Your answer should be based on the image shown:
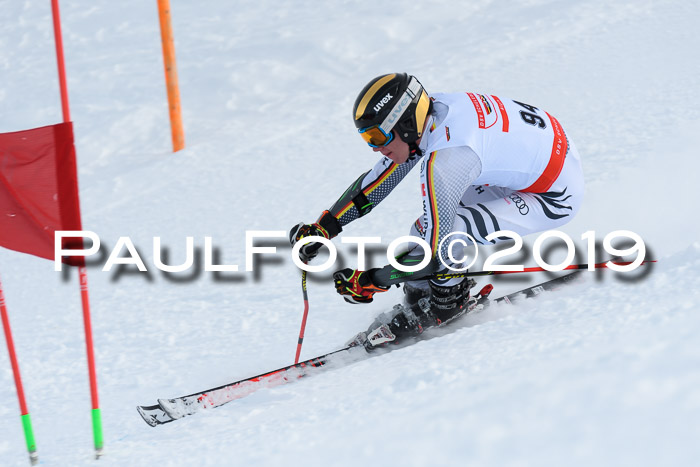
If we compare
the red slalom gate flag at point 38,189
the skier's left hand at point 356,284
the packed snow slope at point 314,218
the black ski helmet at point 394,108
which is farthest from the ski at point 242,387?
the black ski helmet at point 394,108

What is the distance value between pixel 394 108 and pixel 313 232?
985 mm

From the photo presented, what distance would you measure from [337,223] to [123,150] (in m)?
4.92

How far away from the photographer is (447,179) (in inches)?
130

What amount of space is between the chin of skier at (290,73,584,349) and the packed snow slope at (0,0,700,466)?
1.10 ft

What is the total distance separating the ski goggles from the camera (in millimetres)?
3426

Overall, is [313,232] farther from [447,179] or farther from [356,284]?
[447,179]

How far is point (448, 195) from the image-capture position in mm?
3326

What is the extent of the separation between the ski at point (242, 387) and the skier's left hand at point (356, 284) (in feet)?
1.39

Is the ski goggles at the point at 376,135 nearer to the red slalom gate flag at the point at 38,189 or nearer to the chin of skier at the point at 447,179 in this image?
the chin of skier at the point at 447,179

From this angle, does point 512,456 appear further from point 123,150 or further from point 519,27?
point 519,27

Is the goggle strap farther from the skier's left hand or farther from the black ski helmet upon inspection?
the skier's left hand

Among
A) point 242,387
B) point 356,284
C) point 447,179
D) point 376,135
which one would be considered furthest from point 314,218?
point 447,179

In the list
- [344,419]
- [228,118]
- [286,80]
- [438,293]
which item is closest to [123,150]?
[228,118]

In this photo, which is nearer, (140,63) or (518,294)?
(518,294)
